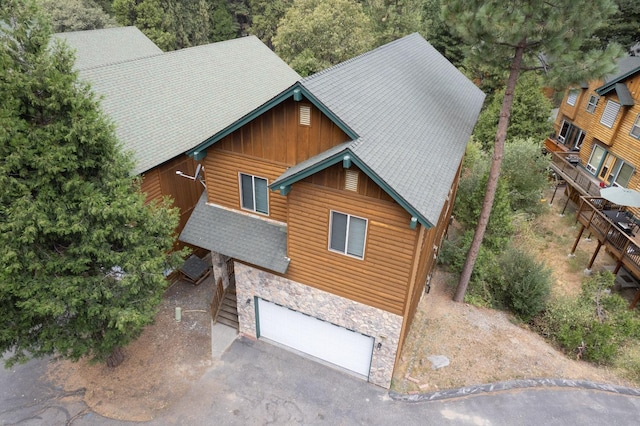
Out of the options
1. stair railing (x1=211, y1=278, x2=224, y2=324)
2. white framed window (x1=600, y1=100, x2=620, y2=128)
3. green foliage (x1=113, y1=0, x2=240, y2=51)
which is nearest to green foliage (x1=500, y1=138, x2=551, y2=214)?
white framed window (x1=600, y1=100, x2=620, y2=128)

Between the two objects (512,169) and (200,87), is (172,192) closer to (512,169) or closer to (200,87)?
(200,87)

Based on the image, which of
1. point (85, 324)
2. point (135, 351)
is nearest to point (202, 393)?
point (135, 351)

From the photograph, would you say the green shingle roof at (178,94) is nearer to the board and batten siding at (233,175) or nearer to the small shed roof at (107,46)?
the board and batten siding at (233,175)

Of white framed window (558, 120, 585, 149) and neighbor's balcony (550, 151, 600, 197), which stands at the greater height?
white framed window (558, 120, 585, 149)

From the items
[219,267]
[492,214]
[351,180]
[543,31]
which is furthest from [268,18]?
[351,180]

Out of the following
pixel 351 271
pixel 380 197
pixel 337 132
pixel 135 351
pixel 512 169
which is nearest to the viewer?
pixel 380 197

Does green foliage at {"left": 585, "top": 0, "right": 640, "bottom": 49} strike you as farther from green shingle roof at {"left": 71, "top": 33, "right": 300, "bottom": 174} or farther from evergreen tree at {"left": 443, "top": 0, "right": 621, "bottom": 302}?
green shingle roof at {"left": 71, "top": 33, "right": 300, "bottom": 174}

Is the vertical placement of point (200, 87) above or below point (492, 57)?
below

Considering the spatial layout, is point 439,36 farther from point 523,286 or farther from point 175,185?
point 175,185
